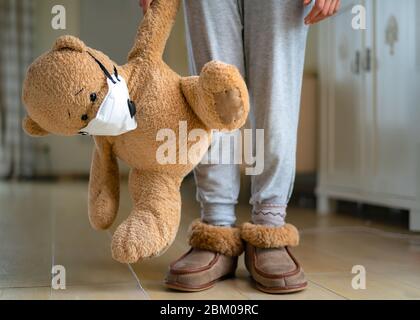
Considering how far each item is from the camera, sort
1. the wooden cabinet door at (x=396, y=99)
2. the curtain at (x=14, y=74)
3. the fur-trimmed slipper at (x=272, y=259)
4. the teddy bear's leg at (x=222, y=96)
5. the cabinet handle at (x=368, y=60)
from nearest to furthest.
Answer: the teddy bear's leg at (x=222, y=96) → the fur-trimmed slipper at (x=272, y=259) → the wooden cabinet door at (x=396, y=99) → the cabinet handle at (x=368, y=60) → the curtain at (x=14, y=74)

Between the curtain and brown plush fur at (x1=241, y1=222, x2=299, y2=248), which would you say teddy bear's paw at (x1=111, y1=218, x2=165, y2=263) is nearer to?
brown plush fur at (x1=241, y1=222, x2=299, y2=248)

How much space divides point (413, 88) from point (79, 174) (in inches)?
118

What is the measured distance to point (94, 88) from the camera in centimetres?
72

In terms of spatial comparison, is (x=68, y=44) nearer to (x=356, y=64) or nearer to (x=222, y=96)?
(x=222, y=96)

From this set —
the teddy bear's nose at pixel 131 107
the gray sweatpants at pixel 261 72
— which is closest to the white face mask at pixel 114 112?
the teddy bear's nose at pixel 131 107

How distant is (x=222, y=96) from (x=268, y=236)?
0.94 ft

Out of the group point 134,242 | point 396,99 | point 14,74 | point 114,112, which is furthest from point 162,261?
point 14,74

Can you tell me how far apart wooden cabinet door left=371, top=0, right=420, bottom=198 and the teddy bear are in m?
0.92

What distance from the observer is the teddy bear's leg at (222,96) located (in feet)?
2.32

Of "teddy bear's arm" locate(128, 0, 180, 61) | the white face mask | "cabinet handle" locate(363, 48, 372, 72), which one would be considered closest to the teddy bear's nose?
the white face mask

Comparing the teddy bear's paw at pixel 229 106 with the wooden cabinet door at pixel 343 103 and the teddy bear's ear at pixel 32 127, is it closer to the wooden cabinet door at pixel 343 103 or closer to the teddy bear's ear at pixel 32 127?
the teddy bear's ear at pixel 32 127

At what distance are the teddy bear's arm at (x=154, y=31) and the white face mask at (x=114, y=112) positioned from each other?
0.09 meters
